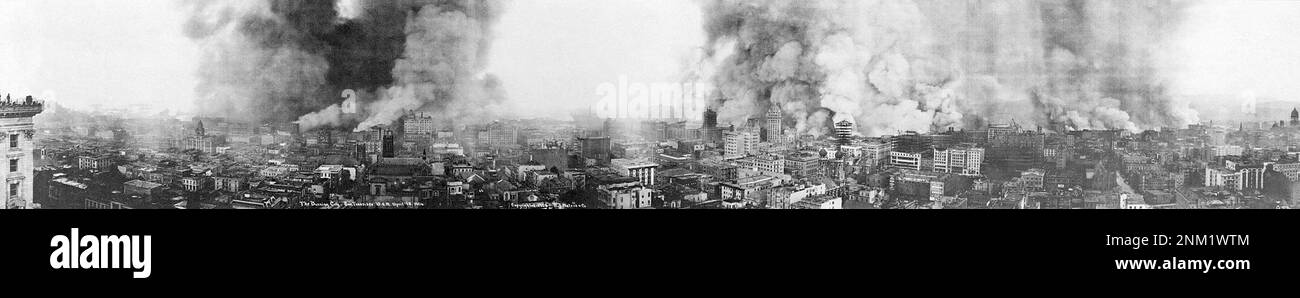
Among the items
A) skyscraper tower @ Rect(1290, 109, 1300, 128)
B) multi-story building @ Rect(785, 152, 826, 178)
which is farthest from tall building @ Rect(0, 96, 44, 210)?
skyscraper tower @ Rect(1290, 109, 1300, 128)

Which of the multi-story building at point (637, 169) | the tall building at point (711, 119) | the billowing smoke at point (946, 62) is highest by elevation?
the billowing smoke at point (946, 62)

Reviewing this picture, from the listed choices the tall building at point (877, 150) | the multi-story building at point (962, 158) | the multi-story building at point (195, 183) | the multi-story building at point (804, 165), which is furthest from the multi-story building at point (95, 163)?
the multi-story building at point (962, 158)

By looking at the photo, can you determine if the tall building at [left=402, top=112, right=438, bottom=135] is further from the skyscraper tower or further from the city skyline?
the skyscraper tower

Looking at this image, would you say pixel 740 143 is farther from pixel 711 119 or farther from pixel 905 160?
pixel 905 160

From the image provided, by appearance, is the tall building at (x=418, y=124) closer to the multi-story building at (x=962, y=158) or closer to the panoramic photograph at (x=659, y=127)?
the panoramic photograph at (x=659, y=127)

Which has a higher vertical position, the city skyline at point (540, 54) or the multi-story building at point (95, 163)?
the city skyline at point (540, 54)

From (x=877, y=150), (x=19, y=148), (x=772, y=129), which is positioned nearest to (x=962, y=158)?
(x=877, y=150)

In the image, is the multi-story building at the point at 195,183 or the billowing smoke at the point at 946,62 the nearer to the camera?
the billowing smoke at the point at 946,62
